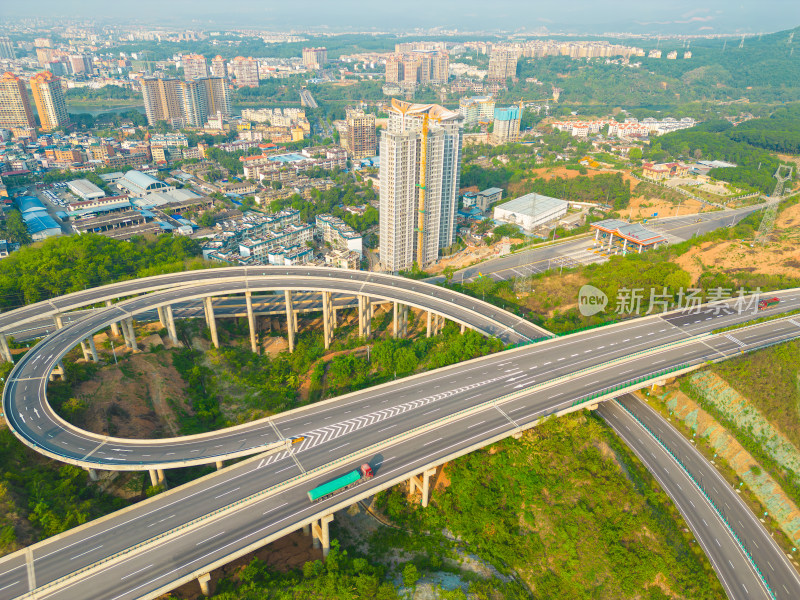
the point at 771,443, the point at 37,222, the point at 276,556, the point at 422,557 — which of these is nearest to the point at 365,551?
the point at 422,557

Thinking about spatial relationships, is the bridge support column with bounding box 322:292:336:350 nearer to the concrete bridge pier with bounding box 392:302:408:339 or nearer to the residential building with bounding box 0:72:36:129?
the concrete bridge pier with bounding box 392:302:408:339

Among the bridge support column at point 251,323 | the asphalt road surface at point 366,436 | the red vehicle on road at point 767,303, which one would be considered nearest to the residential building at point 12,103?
the bridge support column at point 251,323

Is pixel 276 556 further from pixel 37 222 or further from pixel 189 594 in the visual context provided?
pixel 37 222

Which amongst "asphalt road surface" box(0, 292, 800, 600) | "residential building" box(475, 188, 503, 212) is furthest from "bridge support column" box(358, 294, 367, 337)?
"residential building" box(475, 188, 503, 212)

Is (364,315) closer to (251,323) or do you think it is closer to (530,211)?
(251,323)

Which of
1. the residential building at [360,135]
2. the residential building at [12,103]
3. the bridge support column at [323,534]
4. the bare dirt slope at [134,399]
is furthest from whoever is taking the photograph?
the residential building at [12,103]
